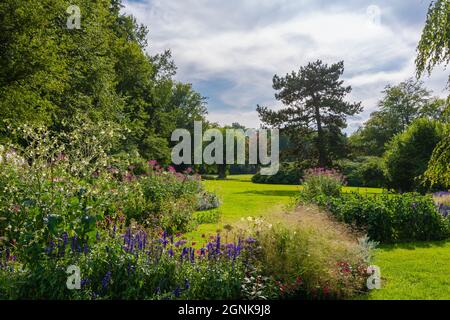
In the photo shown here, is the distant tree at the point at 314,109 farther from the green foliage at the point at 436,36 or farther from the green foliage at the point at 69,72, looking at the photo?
the green foliage at the point at 436,36

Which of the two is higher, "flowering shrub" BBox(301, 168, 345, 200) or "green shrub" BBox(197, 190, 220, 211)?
"flowering shrub" BBox(301, 168, 345, 200)

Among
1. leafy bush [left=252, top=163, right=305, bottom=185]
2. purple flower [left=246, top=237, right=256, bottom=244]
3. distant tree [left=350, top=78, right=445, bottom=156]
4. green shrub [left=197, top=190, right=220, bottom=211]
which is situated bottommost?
purple flower [left=246, top=237, right=256, bottom=244]

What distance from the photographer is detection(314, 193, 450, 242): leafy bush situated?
8742 mm

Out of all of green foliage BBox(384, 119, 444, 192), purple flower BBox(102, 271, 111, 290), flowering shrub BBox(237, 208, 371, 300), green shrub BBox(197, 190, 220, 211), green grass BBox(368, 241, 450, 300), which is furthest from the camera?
green foliage BBox(384, 119, 444, 192)

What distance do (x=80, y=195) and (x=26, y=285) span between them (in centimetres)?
141


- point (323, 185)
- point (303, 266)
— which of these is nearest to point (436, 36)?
point (303, 266)

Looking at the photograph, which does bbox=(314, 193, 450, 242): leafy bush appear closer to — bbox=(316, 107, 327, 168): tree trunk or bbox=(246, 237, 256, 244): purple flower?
bbox=(246, 237, 256, 244): purple flower

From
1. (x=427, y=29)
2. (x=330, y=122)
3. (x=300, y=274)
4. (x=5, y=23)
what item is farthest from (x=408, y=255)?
(x=330, y=122)

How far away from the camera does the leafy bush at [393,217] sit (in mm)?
8742

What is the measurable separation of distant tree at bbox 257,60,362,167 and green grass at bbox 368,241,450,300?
73.8 feet

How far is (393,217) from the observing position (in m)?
8.87

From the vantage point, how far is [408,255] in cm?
767

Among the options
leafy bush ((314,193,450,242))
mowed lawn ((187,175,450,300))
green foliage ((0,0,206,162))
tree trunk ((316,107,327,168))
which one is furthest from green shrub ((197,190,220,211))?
tree trunk ((316,107,327,168))
